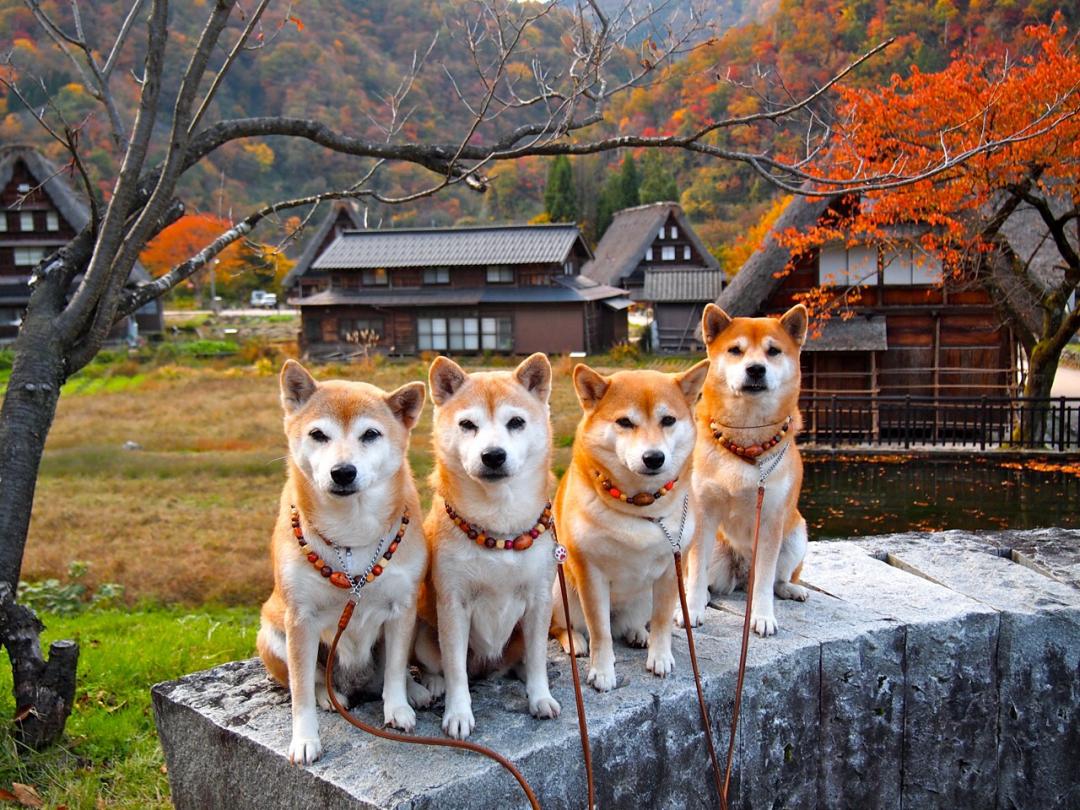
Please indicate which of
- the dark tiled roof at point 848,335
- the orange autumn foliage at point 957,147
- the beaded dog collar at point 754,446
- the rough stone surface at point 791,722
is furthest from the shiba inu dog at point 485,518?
the dark tiled roof at point 848,335

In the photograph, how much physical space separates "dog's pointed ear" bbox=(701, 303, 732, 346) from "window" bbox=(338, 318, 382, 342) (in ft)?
90.5

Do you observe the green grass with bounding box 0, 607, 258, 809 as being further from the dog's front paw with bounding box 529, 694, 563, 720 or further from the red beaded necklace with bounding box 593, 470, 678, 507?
the red beaded necklace with bounding box 593, 470, 678, 507

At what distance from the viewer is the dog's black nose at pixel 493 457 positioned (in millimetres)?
2924

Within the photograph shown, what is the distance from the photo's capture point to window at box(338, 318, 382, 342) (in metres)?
30.9

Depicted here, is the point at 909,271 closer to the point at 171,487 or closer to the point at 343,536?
the point at 171,487

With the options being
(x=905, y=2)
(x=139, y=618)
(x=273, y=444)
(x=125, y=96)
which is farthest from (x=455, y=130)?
(x=125, y=96)

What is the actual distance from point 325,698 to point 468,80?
46.8ft

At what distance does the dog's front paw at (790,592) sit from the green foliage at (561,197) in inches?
1645

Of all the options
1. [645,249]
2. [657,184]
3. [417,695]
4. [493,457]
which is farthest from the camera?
[657,184]

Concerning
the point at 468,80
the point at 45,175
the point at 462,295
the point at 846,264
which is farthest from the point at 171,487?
the point at 45,175

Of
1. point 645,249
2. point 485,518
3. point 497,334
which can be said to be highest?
point 645,249

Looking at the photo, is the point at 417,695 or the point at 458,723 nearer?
the point at 458,723

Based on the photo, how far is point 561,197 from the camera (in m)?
45.6

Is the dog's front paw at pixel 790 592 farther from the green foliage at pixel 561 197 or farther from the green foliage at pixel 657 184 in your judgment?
the green foliage at pixel 657 184
